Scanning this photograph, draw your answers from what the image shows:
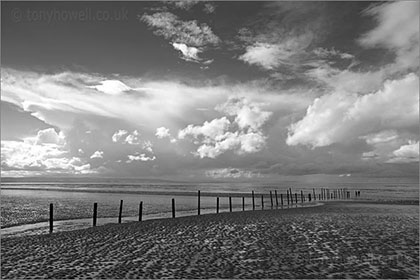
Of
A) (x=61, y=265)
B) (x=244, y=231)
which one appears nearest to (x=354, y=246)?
(x=244, y=231)

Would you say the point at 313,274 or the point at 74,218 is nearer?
the point at 313,274

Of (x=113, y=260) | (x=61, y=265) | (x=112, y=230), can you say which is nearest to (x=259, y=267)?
(x=113, y=260)

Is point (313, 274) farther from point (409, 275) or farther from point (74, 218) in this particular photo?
point (74, 218)

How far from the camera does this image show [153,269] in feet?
41.7

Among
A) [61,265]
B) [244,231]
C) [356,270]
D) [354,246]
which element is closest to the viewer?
[356,270]

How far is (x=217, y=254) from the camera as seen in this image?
15.3 m

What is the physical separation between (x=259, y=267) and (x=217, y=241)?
244 inches

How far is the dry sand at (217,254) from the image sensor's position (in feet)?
40.1

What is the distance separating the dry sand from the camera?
1223cm

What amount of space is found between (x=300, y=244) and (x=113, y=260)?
9535mm

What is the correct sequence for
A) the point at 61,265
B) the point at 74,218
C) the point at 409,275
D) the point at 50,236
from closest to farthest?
the point at 409,275 < the point at 61,265 < the point at 50,236 < the point at 74,218

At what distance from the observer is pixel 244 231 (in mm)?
22578

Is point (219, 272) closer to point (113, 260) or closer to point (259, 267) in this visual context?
point (259, 267)

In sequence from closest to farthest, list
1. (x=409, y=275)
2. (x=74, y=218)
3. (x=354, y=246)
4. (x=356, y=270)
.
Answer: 1. (x=409, y=275)
2. (x=356, y=270)
3. (x=354, y=246)
4. (x=74, y=218)
